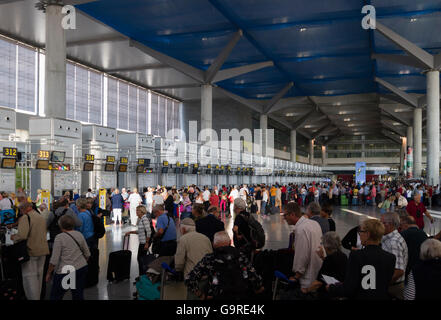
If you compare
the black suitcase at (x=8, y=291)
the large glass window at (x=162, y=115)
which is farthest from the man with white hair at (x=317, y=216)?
the large glass window at (x=162, y=115)

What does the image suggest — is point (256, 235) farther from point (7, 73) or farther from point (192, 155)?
point (7, 73)

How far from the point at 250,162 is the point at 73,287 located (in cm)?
2690

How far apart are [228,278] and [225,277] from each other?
0.09ft

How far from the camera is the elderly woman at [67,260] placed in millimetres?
4648

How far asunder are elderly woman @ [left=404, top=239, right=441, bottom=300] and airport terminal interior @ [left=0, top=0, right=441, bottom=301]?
2 centimetres

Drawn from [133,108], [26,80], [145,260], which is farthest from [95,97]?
[145,260]

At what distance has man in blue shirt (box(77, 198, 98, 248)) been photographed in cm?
674

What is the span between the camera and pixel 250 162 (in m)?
31.3

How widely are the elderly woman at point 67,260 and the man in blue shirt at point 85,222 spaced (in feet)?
6.60

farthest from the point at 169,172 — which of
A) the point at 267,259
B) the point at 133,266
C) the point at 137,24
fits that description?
the point at 267,259

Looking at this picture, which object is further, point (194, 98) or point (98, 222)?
point (194, 98)

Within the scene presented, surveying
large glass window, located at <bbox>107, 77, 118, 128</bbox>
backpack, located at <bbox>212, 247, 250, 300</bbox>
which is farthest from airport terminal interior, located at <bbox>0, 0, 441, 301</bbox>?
large glass window, located at <bbox>107, 77, 118, 128</bbox>

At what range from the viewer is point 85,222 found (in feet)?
22.2
